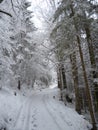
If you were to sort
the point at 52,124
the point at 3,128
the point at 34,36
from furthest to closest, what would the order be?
the point at 34,36 < the point at 52,124 < the point at 3,128

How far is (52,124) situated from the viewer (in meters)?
9.63

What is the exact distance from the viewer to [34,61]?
93.1ft

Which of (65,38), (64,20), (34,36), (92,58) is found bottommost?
(92,58)

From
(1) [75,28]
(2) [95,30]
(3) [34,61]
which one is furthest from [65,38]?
(3) [34,61]

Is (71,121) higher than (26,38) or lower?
lower

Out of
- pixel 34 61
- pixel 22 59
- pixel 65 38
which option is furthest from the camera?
pixel 34 61

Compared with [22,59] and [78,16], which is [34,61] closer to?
[22,59]

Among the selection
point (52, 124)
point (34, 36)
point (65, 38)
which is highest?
point (34, 36)

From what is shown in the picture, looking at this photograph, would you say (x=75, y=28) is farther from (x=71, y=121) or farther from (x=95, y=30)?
(x=71, y=121)

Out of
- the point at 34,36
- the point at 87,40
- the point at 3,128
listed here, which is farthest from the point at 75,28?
the point at 34,36

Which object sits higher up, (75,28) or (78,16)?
(78,16)

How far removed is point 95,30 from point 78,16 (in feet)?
6.98

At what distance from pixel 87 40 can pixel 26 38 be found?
638 inches

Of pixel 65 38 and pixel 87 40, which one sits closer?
pixel 65 38
